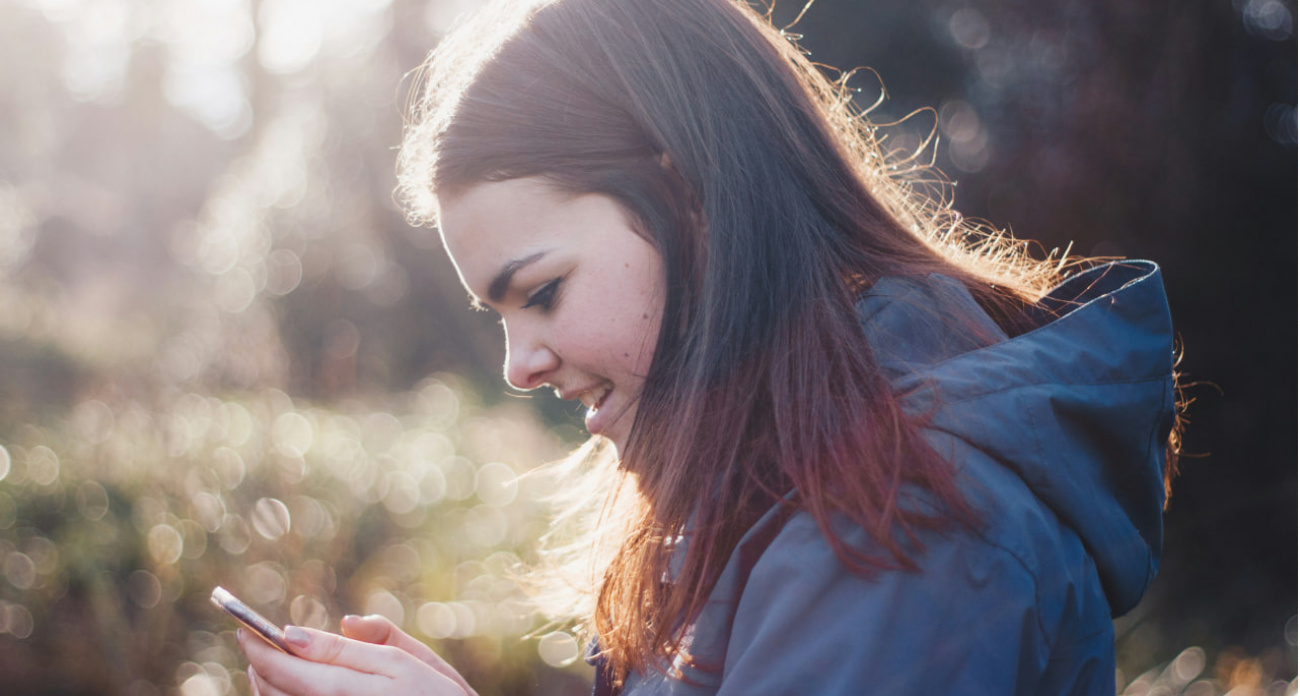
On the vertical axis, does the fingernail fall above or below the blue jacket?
below

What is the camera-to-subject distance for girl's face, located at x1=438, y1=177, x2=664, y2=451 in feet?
4.77

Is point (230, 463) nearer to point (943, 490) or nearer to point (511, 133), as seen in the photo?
point (511, 133)

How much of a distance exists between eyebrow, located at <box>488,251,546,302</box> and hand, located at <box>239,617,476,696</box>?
664mm

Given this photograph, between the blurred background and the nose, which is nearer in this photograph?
the nose

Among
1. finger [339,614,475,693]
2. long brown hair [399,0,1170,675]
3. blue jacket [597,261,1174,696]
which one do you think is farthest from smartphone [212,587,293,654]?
blue jacket [597,261,1174,696]

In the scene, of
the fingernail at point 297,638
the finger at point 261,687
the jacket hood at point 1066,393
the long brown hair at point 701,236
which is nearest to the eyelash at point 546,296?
the long brown hair at point 701,236

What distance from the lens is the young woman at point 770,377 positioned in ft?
3.25

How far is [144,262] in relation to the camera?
19.2 meters

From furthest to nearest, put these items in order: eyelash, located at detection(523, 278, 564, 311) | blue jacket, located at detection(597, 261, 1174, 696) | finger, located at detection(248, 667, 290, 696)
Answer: eyelash, located at detection(523, 278, 564, 311) → finger, located at detection(248, 667, 290, 696) → blue jacket, located at detection(597, 261, 1174, 696)

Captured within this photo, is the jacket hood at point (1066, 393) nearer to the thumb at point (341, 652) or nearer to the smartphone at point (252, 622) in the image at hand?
the thumb at point (341, 652)

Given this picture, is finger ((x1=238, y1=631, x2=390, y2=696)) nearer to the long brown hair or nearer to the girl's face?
the long brown hair

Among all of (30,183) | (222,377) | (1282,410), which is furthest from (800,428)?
(30,183)

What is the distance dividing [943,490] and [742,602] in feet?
1.02

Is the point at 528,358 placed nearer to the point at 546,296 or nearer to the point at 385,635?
the point at 546,296
